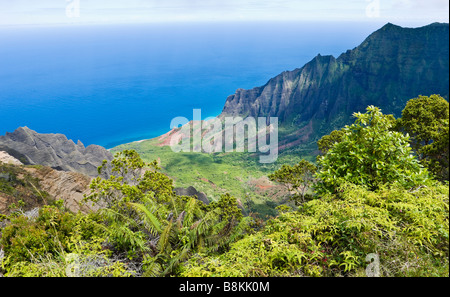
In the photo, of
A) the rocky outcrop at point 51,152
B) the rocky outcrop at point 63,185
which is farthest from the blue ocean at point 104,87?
the rocky outcrop at point 63,185

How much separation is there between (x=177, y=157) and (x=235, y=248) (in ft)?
191

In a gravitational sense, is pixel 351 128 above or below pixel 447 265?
above

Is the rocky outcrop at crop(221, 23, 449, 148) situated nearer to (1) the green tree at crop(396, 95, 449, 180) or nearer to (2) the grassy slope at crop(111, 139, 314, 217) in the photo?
(2) the grassy slope at crop(111, 139, 314, 217)

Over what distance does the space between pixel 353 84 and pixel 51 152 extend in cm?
6746

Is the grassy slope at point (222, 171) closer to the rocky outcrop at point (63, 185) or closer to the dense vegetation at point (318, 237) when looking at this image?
the rocky outcrop at point (63, 185)

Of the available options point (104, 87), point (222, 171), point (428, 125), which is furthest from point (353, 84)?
point (104, 87)

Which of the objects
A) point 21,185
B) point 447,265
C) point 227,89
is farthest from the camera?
point 227,89

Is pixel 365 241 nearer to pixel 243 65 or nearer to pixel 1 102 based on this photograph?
pixel 1 102

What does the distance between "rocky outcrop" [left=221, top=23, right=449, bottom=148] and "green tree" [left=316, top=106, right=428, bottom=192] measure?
52.2m

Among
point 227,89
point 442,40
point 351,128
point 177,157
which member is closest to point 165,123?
point 177,157

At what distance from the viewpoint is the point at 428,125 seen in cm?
905

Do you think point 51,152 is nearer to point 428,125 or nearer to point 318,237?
point 428,125

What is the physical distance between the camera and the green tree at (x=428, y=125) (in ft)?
26.7

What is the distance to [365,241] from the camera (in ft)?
10.3
